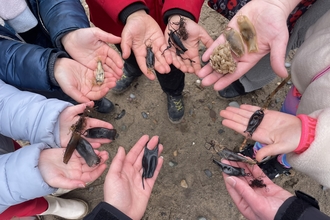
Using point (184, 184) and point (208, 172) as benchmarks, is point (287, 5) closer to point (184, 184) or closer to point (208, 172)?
point (208, 172)

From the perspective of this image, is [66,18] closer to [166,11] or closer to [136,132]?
[166,11]

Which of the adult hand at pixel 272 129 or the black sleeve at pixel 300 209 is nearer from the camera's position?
the black sleeve at pixel 300 209

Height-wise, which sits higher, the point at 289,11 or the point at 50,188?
the point at 289,11

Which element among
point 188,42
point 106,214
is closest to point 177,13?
point 188,42

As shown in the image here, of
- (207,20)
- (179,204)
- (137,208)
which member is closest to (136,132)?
(179,204)

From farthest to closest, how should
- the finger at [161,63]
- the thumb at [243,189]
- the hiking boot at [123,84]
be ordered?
1. the hiking boot at [123,84]
2. the finger at [161,63]
3. the thumb at [243,189]

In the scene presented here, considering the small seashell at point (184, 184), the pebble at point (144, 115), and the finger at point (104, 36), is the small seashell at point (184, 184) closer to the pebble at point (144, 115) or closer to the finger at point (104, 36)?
the pebble at point (144, 115)

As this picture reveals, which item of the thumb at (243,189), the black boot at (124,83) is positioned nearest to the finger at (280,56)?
the thumb at (243,189)
